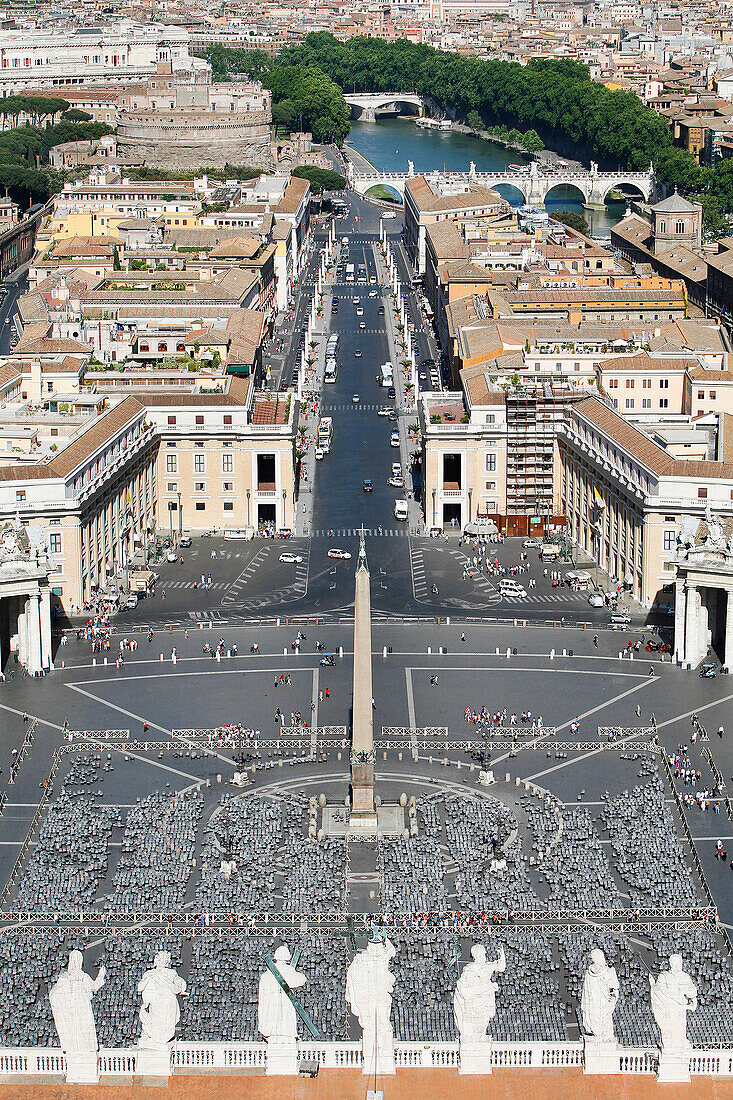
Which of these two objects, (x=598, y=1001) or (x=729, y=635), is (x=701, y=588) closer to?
(x=729, y=635)

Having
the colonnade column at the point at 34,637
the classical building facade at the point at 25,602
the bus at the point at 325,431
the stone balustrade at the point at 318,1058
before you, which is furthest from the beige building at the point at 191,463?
the stone balustrade at the point at 318,1058

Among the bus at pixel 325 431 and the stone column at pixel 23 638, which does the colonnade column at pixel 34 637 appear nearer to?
the stone column at pixel 23 638

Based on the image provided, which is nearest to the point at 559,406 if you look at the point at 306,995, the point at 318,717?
the point at 318,717

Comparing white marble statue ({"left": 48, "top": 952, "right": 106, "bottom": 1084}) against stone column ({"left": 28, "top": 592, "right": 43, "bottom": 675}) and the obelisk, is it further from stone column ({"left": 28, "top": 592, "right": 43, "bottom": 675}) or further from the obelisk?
stone column ({"left": 28, "top": 592, "right": 43, "bottom": 675})

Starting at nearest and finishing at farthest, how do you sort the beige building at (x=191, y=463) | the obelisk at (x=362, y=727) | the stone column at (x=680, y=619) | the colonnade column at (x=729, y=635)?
the obelisk at (x=362, y=727) < the colonnade column at (x=729, y=635) < the stone column at (x=680, y=619) < the beige building at (x=191, y=463)

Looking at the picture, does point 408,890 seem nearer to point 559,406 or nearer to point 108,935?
point 108,935

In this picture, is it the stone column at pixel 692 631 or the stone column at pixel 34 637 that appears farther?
the stone column at pixel 692 631

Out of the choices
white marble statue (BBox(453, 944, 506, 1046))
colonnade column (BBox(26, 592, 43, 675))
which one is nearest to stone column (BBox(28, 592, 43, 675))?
colonnade column (BBox(26, 592, 43, 675))
